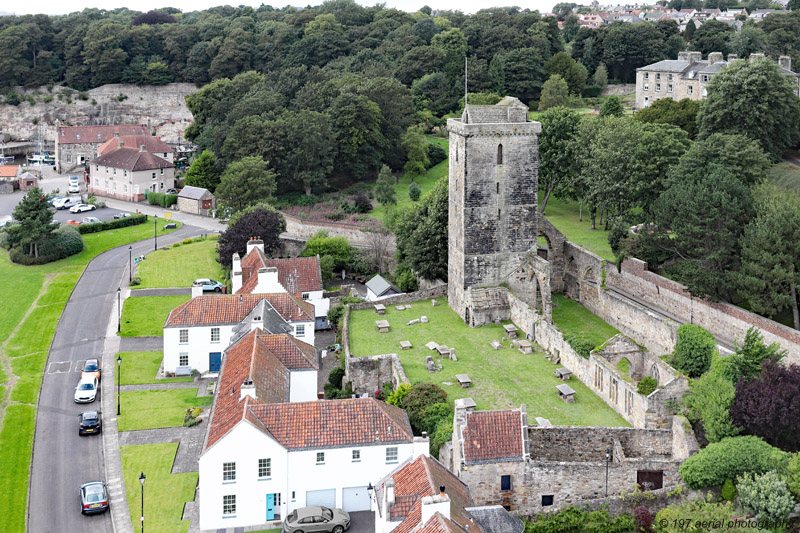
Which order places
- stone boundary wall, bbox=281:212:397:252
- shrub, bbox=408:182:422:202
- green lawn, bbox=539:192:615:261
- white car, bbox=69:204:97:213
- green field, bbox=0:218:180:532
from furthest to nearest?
white car, bbox=69:204:97:213, shrub, bbox=408:182:422:202, stone boundary wall, bbox=281:212:397:252, green lawn, bbox=539:192:615:261, green field, bbox=0:218:180:532

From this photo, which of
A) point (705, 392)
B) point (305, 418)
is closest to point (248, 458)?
point (305, 418)

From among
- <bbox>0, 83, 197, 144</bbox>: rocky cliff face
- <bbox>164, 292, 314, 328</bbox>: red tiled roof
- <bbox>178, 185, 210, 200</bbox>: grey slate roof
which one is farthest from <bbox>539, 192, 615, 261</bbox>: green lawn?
<bbox>0, 83, 197, 144</bbox>: rocky cliff face

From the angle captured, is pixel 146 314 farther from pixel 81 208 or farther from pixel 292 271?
pixel 81 208

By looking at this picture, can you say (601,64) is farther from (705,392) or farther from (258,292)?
(705,392)

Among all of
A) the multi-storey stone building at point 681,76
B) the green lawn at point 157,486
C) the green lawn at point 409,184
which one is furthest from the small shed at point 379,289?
the multi-storey stone building at point 681,76

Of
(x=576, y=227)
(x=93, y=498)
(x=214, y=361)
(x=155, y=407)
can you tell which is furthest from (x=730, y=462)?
(x=576, y=227)

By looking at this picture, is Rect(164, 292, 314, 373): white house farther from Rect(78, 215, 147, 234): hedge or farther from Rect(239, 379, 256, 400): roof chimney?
Rect(78, 215, 147, 234): hedge

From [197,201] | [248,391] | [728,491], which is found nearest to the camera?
[728,491]
